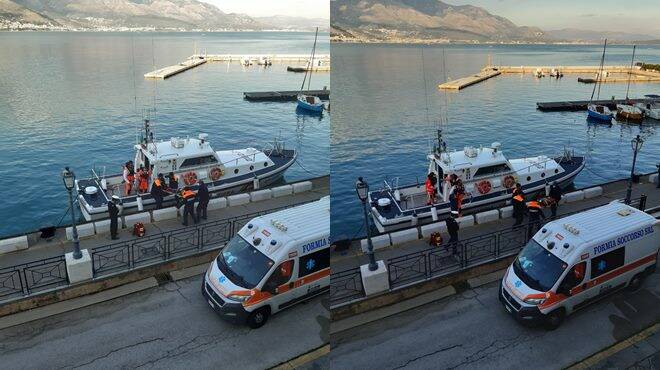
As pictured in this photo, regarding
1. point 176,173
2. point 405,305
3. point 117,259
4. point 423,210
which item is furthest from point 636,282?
point 176,173

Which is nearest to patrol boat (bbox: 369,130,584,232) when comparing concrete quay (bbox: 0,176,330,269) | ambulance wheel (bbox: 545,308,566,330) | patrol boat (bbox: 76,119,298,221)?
concrete quay (bbox: 0,176,330,269)

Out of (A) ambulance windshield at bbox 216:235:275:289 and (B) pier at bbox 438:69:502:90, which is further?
(B) pier at bbox 438:69:502:90

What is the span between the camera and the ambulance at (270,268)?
23.2 feet

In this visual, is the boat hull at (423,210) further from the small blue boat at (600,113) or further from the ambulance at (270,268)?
the small blue boat at (600,113)

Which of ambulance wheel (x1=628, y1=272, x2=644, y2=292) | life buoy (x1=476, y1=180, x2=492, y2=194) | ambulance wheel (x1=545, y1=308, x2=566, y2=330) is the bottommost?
ambulance wheel (x1=545, y1=308, x2=566, y2=330)

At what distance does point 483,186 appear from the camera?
11.9 metres

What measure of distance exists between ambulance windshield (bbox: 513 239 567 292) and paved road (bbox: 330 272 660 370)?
590mm

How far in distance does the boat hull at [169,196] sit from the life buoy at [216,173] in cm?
12

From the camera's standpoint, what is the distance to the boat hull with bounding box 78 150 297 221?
1239 centimetres

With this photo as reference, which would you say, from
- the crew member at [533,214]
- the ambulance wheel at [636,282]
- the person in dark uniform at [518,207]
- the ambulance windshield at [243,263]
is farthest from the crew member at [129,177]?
the ambulance wheel at [636,282]

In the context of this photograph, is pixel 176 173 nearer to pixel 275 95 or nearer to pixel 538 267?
pixel 538 267

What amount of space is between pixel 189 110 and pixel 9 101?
12805 millimetres

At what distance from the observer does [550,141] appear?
20719 millimetres

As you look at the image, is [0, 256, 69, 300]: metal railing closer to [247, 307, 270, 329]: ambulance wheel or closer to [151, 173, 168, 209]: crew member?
[247, 307, 270, 329]: ambulance wheel
